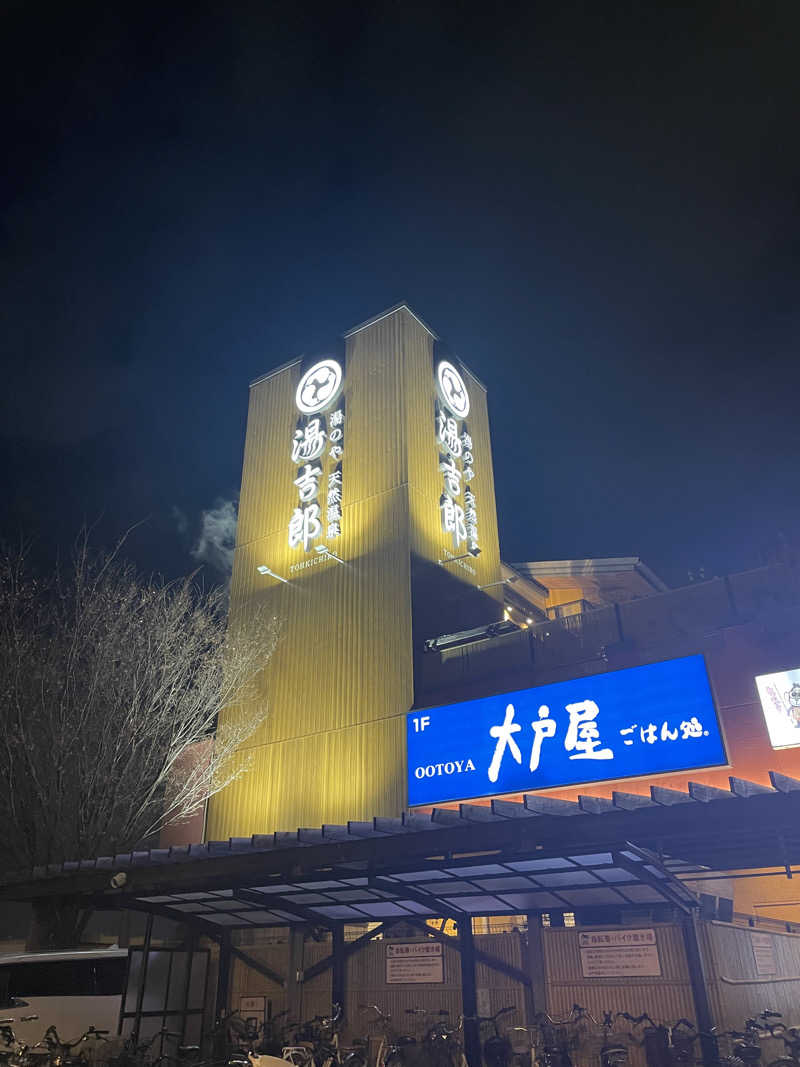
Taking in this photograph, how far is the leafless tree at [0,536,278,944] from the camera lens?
13758mm

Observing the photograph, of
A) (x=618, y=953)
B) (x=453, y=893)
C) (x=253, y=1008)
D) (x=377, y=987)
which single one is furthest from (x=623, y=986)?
(x=253, y=1008)

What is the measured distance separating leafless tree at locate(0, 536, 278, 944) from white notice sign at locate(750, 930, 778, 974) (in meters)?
10.7

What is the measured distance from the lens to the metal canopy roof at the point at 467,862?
6426 millimetres

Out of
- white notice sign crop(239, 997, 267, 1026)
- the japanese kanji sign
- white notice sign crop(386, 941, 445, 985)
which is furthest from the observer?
the japanese kanji sign

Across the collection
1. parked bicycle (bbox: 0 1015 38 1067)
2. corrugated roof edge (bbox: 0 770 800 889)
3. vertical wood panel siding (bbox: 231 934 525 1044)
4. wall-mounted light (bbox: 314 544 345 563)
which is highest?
wall-mounted light (bbox: 314 544 345 563)

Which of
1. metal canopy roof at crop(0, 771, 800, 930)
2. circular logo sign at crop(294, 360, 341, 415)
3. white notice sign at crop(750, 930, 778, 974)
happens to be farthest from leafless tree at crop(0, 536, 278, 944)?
white notice sign at crop(750, 930, 778, 974)

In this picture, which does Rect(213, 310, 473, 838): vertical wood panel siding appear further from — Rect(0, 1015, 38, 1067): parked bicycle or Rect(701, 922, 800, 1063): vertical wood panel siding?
Rect(0, 1015, 38, 1067): parked bicycle

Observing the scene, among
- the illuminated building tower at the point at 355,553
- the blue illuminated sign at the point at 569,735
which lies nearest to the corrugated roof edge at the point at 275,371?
the illuminated building tower at the point at 355,553

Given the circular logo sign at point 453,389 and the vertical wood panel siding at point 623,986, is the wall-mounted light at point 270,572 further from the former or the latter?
the vertical wood panel siding at point 623,986

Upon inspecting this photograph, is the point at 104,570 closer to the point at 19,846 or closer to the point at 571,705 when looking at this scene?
the point at 19,846

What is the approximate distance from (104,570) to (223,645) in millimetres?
4418

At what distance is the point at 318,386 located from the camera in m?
21.9

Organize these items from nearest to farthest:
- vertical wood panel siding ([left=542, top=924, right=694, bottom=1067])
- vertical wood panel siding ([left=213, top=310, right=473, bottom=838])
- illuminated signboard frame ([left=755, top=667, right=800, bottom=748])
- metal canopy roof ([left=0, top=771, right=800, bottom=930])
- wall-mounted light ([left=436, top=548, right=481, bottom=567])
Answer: metal canopy roof ([left=0, top=771, right=800, bottom=930]) → vertical wood panel siding ([left=542, top=924, right=694, bottom=1067]) → illuminated signboard frame ([left=755, top=667, right=800, bottom=748]) → vertical wood panel siding ([left=213, top=310, right=473, bottom=838]) → wall-mounted light ([left=436, top=548, right=481, bottom=567])

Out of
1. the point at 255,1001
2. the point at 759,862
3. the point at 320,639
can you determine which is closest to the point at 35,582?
the point at 320,639
